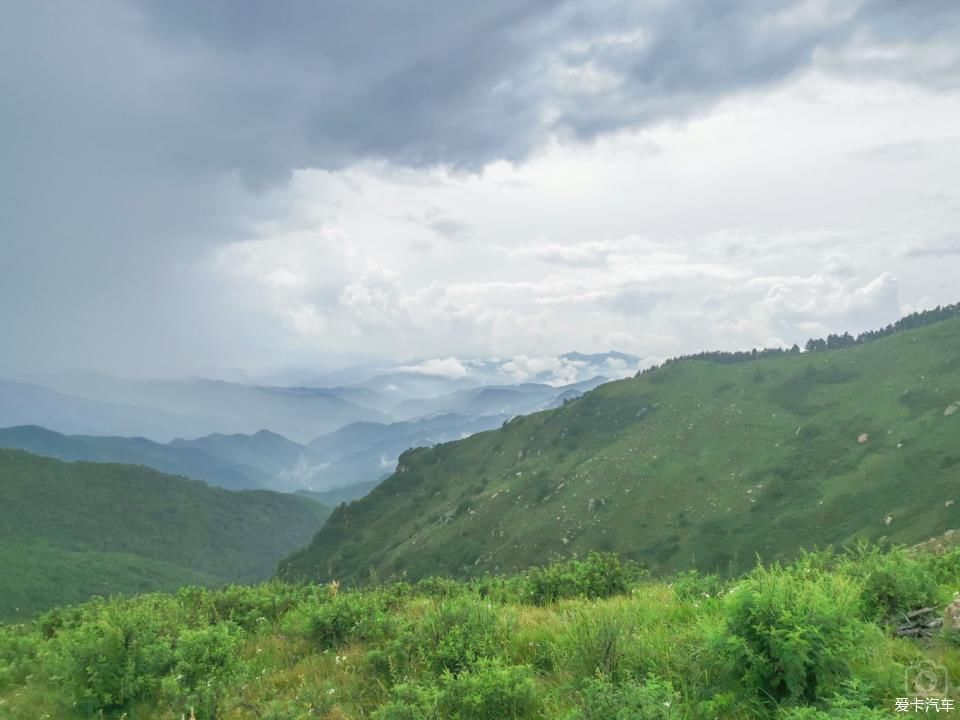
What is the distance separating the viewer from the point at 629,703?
5422 mm

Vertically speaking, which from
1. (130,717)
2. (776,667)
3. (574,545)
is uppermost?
(776,667)

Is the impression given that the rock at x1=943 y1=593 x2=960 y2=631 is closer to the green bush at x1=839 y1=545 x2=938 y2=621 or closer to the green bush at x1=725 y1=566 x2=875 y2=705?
the green bush at x1=839 y1=545 x2=938 y2=621

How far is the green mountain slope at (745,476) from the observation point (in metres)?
104

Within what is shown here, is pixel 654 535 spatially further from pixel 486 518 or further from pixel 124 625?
pixel 124 625

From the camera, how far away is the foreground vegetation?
5703mm

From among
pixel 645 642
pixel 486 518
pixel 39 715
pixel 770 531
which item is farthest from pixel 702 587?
pixel 486 518

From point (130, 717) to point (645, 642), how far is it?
7.62 metres

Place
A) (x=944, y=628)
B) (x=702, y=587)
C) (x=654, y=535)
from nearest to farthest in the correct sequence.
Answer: (x=944, y=628) < (x=702, y=587) < (x=654, y=535)

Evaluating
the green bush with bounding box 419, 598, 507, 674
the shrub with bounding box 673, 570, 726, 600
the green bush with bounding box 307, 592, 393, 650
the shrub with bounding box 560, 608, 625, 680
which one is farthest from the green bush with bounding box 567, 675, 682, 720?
the green bush with bounding box 307, 592, 393, 650

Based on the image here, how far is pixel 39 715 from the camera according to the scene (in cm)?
880

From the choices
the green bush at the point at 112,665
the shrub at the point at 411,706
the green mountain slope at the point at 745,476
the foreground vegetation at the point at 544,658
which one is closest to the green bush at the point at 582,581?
the foreground vegetation at the point at 544,658

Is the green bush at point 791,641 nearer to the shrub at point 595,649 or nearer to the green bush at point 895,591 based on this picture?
the shrub at point 595,649

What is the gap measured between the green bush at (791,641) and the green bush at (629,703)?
2.94ft

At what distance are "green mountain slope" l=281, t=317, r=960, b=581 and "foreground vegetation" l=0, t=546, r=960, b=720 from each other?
86.7 metres
